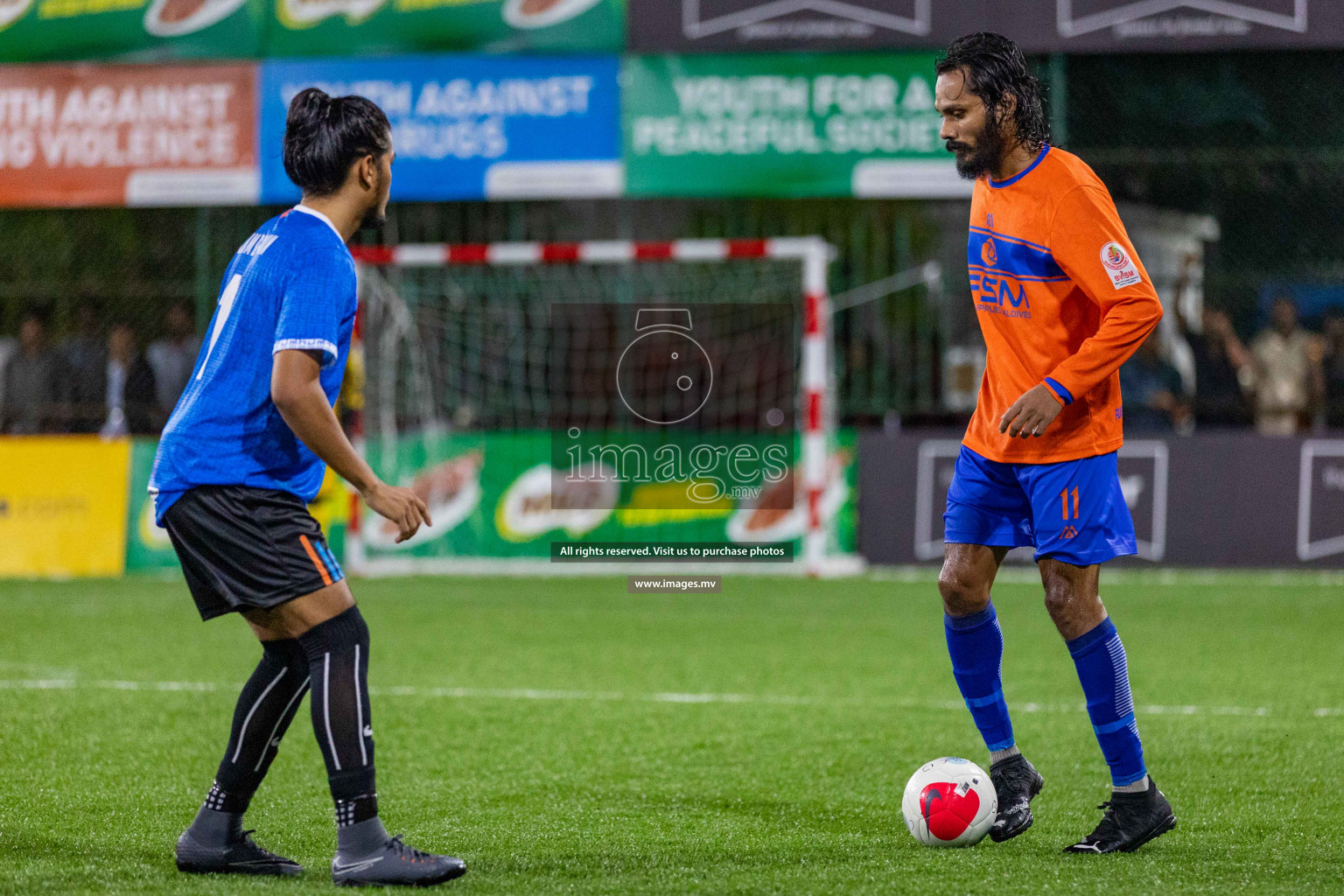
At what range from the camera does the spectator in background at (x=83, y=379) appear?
1354 cm

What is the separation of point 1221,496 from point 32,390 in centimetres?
942

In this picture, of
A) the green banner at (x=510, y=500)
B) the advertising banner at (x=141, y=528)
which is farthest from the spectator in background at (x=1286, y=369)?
the advertising banner at (x=141, y=528)

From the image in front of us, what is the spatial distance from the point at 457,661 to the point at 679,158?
5.80 meters

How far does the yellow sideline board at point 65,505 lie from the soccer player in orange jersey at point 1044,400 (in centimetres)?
957

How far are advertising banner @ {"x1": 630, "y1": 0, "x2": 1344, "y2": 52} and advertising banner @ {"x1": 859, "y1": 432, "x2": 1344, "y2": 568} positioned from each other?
2.96 meters

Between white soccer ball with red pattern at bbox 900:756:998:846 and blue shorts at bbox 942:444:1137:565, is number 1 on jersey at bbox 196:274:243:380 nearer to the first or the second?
blue shorts at bbox 942:444:1137:565

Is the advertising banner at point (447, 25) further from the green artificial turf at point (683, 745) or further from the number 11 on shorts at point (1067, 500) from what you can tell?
the number 11 on shorts at point (1067, 500)

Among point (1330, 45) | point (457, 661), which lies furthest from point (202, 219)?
point (1330, 45)

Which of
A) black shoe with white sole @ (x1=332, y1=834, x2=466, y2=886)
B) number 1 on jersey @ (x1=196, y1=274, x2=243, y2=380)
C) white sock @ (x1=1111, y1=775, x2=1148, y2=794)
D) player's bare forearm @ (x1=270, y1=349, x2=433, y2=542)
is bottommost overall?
black shoe with white sole @ (x1=332, y1=834, x2=466, y2=886)

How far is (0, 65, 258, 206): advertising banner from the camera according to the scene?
1305cm

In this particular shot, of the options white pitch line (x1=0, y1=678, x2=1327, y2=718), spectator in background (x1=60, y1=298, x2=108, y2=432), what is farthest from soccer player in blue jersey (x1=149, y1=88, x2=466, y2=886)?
spectator in background (x1=60, y1=298, x2=108, y2=432)

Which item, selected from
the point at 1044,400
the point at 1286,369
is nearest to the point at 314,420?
the point at 1044,400

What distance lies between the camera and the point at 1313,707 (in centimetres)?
661

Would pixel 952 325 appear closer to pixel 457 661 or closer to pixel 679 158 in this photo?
pixel 679 158
